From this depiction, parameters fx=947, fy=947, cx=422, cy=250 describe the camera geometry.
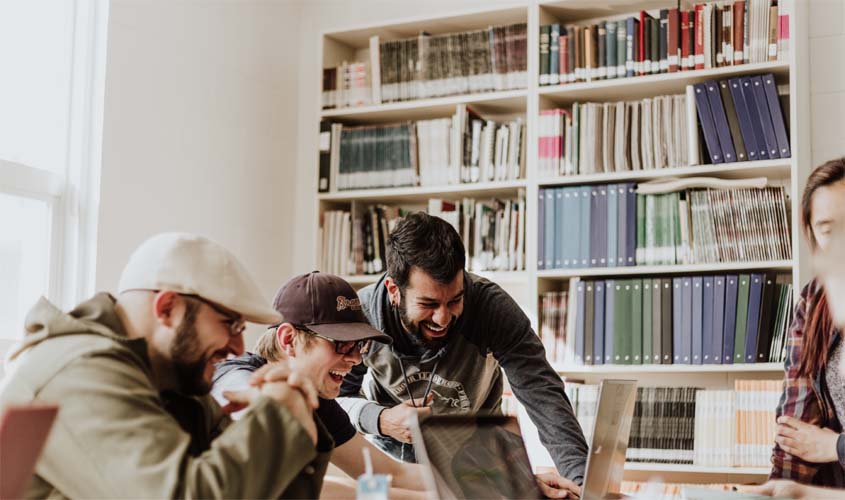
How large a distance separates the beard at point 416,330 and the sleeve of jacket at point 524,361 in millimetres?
122

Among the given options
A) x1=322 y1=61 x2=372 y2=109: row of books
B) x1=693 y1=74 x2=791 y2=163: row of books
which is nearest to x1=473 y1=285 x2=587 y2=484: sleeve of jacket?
x1=693 y1=74 x2=791 y2=163: row of books

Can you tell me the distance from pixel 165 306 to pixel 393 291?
1134 millimetres

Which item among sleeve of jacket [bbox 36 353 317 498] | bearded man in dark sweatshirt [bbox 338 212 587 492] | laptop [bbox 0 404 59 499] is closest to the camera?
laptop [bbox 0 404 59 499]

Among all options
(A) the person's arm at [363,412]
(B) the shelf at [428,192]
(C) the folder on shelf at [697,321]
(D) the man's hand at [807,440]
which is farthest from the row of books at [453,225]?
(D) the man's hand at [807,440]

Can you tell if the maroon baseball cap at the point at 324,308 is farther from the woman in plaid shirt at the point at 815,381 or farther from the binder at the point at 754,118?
the binder at the point at 754,118

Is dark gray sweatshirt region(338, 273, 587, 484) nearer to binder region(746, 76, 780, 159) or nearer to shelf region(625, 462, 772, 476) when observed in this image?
shelf region(625, 462, 772, 476)

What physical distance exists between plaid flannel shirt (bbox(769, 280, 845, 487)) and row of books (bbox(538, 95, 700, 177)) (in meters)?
1.21

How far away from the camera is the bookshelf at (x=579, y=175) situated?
352 cm

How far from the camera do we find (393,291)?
2.51 meters

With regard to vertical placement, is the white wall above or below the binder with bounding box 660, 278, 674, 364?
above

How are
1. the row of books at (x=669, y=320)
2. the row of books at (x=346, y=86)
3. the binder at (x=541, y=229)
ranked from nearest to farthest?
the row of books at (x=669, y=320) < the binder at (x=541, y=229) < the row of books at (x=346, y=86)

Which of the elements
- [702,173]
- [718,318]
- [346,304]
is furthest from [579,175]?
[346,304]

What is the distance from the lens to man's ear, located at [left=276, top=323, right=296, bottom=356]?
6.87ft

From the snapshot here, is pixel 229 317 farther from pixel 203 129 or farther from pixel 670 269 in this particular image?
pixel 203 129
